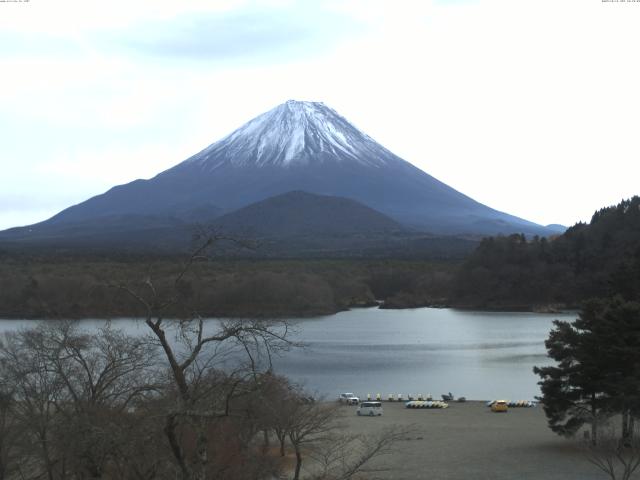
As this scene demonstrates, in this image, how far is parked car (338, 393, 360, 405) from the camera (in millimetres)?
18578

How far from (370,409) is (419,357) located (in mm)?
10739

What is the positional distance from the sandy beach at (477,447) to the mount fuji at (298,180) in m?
88.9

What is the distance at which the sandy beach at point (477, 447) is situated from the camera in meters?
11.5

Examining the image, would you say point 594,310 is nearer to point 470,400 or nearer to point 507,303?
point 470,400

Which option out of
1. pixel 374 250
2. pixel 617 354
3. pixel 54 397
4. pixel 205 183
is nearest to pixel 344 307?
pixel 374 250

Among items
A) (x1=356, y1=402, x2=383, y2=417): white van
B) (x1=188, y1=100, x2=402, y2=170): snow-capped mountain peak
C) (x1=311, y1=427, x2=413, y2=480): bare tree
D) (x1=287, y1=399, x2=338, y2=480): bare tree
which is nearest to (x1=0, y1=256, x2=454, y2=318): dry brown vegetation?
(x1=356, y1=402, x2=383, y2=417): white van

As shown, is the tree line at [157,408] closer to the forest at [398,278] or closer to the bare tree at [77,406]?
the bare tree at [77,406]

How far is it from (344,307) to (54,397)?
44049 millimetres

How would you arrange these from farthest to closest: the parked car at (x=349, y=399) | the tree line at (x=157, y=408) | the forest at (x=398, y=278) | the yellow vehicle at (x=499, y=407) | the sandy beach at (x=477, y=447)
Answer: the forest at (x=398, y=278)
the parked car at (x=349, y=399)
the yellow vehicle at (x=499, y=407)
the sandy beach at (x=477, y=447)
the tree line at (x=157, y=408)

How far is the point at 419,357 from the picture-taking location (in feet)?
90.4

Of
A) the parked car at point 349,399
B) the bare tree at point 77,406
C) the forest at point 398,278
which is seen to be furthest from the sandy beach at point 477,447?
the forest at point 398,278

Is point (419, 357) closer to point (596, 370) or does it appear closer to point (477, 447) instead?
point (477, 447)

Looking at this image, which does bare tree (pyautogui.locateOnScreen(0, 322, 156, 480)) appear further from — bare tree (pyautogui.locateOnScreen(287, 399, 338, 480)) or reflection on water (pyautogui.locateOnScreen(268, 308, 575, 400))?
reflection on water (pyautogui.locateOnScreen(268, 308, 575, 400))

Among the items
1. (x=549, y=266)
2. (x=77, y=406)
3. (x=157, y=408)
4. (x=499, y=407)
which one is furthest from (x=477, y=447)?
(x=549, y=266)
